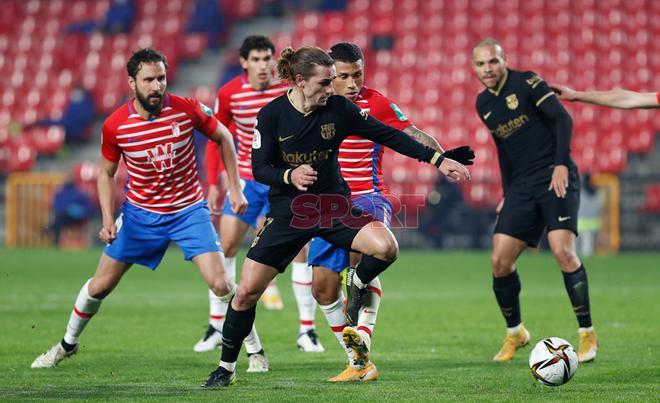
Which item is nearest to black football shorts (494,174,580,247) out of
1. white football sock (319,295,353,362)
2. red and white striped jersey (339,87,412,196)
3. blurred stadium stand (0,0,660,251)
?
red and white striped jersey (339,87,412,196)

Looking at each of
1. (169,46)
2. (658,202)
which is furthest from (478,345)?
(169,46)

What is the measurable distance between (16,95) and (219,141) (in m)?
20.2

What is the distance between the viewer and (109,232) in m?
7.21

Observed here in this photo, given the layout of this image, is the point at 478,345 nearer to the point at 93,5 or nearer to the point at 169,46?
the point at 169,46

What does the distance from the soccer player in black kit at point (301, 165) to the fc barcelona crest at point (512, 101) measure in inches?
72.9

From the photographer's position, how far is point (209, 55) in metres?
26.6

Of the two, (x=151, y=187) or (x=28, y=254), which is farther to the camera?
(x=28, y=254)

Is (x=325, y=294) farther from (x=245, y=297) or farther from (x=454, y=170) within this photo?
(x=454, y=170)

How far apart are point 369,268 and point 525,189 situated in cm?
184

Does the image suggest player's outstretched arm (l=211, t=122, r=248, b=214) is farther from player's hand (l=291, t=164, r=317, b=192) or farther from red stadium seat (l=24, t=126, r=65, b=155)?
red stadium seat (l=24, t=126, r=65, b=155)

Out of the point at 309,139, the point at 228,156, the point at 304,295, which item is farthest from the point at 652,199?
the point at 309,139

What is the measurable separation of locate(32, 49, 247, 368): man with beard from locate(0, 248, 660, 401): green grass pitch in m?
0.63

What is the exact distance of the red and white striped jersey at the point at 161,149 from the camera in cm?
731

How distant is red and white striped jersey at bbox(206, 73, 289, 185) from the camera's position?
9180 millimetres
